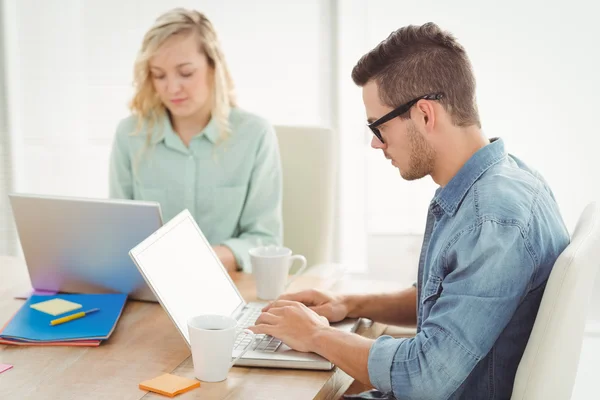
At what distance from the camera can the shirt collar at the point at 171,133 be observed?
7.44 feet

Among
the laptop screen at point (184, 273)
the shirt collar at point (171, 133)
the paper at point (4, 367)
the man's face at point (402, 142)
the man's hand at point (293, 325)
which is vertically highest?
the man's face at point (402, 142)

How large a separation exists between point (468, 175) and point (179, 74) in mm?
1132

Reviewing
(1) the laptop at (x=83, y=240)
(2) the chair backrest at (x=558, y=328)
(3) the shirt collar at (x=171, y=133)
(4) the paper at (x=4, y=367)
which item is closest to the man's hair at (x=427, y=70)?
(2) the chair backrest at (x=558, y=328)

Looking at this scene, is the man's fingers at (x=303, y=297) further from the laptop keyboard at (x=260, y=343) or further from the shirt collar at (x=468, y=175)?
the shirt collar at (x=468, y=175)

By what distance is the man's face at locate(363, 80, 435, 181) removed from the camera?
140cm

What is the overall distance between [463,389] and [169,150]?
128cm

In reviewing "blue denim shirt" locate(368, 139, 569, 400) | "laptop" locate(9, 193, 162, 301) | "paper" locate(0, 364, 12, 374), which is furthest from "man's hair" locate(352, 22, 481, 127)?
"paper" locate(0, 364, 12, 374)

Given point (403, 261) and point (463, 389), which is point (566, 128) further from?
point (463, 389)

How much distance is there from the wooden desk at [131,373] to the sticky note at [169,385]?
0.01 metres

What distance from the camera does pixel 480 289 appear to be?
1.19m

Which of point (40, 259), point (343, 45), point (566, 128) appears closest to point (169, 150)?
point (40, 259)

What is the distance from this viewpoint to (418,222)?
3256 millimetres

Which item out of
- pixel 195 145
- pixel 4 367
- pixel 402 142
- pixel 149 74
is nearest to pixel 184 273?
pixel 4 367

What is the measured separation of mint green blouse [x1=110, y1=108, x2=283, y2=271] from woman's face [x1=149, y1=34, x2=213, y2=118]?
0.31 ft
